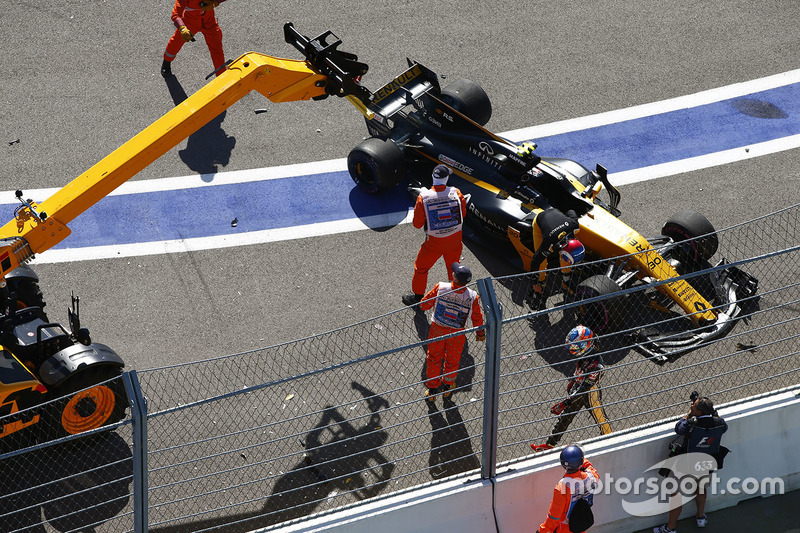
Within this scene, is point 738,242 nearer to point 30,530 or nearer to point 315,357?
point 315,357

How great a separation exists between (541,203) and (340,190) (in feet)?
9.05

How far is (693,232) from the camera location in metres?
10.4

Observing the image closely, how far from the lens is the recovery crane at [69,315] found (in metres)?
8.00

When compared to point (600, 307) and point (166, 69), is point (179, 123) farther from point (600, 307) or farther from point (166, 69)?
point (166, 69)

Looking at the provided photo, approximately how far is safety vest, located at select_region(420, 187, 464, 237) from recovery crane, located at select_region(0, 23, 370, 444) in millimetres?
2173

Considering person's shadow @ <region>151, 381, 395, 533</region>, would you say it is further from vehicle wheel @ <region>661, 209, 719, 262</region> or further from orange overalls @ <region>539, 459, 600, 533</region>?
vehicle wheel @ <region>661, 209, 719, 262</region>

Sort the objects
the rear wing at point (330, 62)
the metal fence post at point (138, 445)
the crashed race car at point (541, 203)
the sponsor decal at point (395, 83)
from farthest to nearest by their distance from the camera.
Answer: the sponsor decal at point (395, 83) < the rear wing at point (330, 62) < the crashed race car at point (541, 203) < the metal fence post at point (138, 445)

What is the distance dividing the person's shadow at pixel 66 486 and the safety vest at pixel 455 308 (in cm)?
319

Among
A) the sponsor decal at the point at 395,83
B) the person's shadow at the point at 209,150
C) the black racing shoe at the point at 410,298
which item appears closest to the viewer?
the black racing shoe at the point at 410,298

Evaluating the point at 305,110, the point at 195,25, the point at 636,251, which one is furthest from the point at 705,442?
the point at 195,25

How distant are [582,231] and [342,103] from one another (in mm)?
4550

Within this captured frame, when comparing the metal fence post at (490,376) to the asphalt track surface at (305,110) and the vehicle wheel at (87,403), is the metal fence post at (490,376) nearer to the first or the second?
the asphalt track surface at (305,110)

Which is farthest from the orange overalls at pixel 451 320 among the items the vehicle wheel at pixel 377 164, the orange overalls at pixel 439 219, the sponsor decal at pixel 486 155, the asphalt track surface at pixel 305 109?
the vehicle wheel at pixel 377 164

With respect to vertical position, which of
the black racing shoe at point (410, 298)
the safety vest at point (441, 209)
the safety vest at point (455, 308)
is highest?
the safety vest at point (441, 209)
